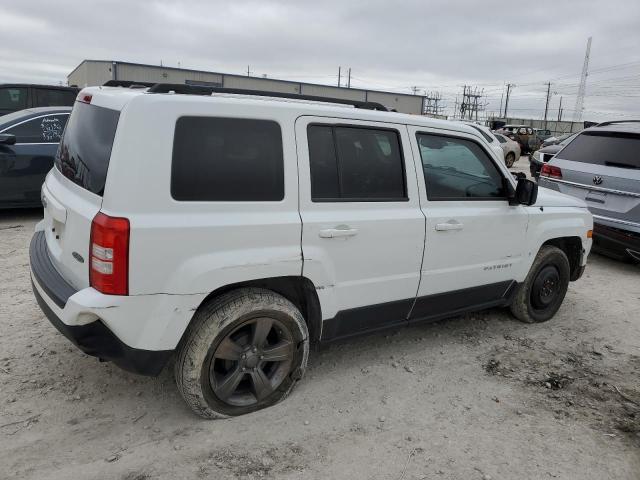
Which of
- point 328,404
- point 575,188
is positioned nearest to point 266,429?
point 328,404

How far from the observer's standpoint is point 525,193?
12.8 ft

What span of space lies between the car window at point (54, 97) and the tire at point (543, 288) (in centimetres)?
841

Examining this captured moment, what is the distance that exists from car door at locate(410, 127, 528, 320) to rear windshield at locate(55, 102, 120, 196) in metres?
1.94

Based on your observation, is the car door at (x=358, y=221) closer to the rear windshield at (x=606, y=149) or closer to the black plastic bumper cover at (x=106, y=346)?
the black plastic bumper cover at (x=106, y=346)

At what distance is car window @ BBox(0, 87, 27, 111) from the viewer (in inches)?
372

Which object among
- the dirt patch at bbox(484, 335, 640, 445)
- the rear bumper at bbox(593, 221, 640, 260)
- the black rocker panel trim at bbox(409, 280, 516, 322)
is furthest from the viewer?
the rear bumper at bbox(593, 221, 640, 260)

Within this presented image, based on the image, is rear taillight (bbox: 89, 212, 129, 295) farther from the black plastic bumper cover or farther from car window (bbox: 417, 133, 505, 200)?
car window (bbox: 417, 133, 505, 200)

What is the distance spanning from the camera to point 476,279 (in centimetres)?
397

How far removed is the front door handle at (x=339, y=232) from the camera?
3006 millimetres

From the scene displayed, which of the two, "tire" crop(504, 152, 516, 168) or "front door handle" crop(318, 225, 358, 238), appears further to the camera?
"tire" crop(504, 152, 516, 168)

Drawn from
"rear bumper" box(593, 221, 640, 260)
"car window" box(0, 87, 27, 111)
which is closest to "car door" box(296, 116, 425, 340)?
"rear bumper" box(593, 221, 640, 260)

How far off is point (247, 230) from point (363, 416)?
1.36 metres

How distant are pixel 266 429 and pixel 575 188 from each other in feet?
18.5

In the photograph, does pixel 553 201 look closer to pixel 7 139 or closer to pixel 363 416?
pixel 363 416
